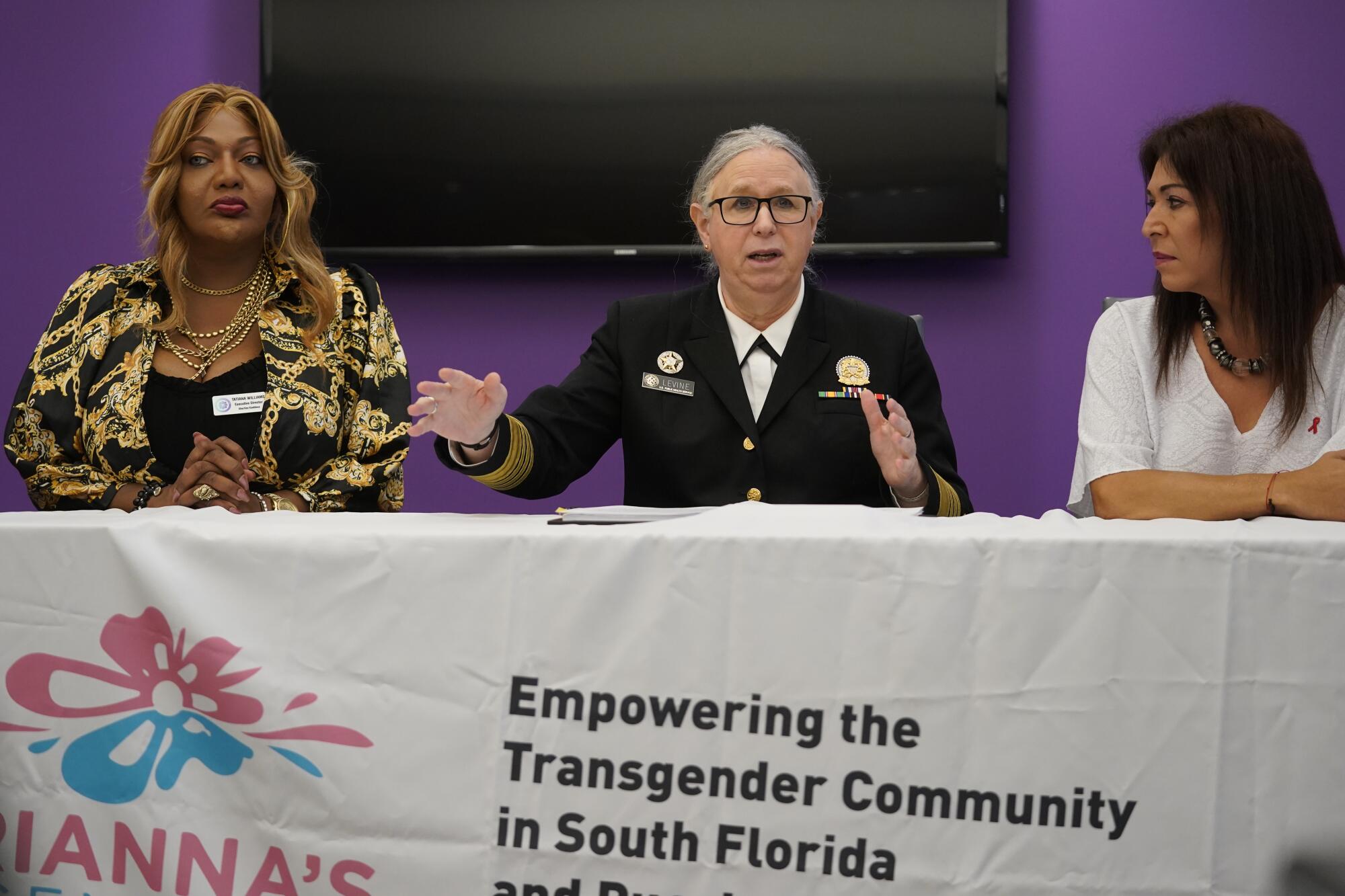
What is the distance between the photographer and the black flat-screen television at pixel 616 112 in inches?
130

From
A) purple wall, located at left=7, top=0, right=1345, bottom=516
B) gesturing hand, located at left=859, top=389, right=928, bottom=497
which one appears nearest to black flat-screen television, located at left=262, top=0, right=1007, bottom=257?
purple wall, located at left=7, top=0, right=1345, bottom=516

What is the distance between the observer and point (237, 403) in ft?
7.42

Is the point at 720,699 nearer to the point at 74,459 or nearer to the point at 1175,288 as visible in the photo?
the point at 1175,288

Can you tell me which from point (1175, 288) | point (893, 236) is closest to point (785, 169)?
point (1175, 288)

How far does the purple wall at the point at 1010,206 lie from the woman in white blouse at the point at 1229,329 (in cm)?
135

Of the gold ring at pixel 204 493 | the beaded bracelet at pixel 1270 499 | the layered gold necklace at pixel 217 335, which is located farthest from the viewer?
the layered gold necklace at pixel 217 335

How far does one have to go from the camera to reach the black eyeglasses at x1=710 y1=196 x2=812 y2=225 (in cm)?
222

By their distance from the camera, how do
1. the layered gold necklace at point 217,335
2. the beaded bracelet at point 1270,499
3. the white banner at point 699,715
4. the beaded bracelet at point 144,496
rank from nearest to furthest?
the white banner at point 699,715 < the beaded bracelet at point 1270,499 < the beaded bracelet at point 144,496 < the layered gold necklace at point 217,335

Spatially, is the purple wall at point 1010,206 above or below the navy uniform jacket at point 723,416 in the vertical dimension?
above

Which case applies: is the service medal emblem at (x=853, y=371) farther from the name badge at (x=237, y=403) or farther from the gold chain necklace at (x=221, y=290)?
the gold chain necklace at (x=221, y=290)

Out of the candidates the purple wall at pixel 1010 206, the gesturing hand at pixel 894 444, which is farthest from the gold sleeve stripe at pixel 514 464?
the purple wall at pixel 1010 206

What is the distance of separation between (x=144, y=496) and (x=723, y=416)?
3.37ft

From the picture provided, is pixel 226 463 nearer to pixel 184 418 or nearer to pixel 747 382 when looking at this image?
pixel 184 418

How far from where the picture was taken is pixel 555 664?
1.27m
